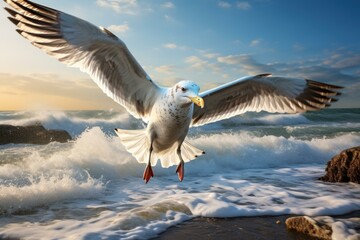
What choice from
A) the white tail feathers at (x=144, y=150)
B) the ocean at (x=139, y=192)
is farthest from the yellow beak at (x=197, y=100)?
the ocean at (x=139, y=192)

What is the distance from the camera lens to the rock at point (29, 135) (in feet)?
51.5

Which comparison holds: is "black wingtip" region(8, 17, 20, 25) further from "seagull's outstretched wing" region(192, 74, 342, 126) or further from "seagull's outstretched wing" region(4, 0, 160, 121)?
"seagull's outstretched wing" region(192, 74, 342, 126)

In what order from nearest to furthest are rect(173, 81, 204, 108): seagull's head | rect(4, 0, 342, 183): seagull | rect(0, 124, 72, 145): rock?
rect(173, 81, 204, 108): seagull's head, rect(4, 0, 342, 183): seagull, rect(0, 124, 72, 145): rock

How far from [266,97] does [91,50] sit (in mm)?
2630

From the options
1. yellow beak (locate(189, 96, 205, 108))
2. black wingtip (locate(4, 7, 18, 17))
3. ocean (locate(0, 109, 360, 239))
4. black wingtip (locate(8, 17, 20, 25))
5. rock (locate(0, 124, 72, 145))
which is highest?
black wingtip (locate(4, 7, 18, 17))

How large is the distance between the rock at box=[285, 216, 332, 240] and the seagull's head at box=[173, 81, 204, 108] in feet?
10.2

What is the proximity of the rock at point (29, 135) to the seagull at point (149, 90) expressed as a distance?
12.4 meters

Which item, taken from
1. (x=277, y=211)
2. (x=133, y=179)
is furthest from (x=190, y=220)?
(x=133, y=179)

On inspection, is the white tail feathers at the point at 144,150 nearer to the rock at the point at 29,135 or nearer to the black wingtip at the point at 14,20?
the black wingtip at the point at 14,20

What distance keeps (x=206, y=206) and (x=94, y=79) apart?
3.20 metres

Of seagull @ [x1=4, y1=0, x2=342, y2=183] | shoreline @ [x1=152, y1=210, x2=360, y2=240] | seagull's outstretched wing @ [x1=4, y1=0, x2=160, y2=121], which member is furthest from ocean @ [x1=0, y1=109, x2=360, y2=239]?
seagull's outstretched wing @ [x1=4, y1=0, x2=160, y2=121]

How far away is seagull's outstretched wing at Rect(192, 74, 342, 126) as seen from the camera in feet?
16.7

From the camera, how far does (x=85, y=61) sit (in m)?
4.57

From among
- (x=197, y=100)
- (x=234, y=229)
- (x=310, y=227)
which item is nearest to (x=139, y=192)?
(x=234, y=229)
